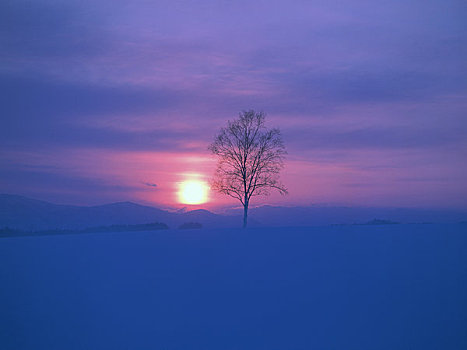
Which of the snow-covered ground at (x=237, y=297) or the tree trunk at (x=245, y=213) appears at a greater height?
the tree trunk at (x=245, y=213)

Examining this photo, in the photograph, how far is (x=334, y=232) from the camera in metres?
21.4

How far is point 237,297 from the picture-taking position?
1109 centimetres

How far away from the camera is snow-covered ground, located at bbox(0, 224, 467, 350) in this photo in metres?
9.09

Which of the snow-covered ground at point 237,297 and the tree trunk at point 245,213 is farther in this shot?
the tree trunk at point 245,213

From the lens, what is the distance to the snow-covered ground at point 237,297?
9086mm

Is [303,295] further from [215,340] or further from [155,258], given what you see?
[155,258]

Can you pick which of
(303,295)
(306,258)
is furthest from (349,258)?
(303,295)

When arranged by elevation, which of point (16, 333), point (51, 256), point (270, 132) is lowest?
point (16, 333)

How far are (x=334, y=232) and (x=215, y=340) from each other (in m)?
13.6

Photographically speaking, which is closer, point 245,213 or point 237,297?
point 237,297

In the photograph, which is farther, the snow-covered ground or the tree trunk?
the tree trunk

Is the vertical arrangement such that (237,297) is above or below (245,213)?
below

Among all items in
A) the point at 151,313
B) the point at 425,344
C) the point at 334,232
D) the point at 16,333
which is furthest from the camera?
the point at 334,232

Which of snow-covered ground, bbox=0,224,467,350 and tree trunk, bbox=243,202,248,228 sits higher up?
tree trunk, bbox=243,202,248,228
